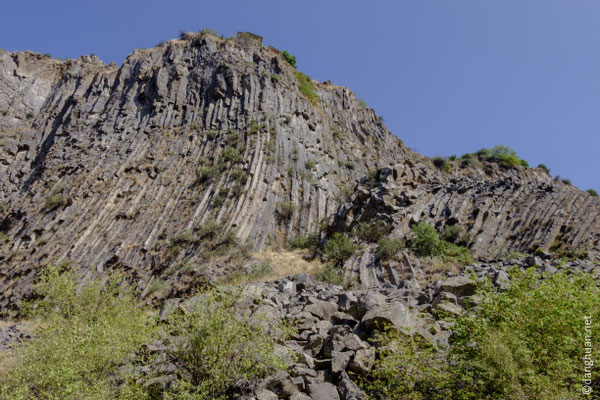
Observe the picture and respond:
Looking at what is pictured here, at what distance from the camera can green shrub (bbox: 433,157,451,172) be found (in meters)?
37.0

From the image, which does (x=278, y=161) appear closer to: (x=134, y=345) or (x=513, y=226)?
(x=513, y=226)

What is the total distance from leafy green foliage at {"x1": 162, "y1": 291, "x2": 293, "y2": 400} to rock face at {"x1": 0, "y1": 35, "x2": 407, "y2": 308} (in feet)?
42.1

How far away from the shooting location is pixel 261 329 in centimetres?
748

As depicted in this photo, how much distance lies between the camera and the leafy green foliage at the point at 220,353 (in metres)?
6.68

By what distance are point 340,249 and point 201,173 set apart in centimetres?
1196

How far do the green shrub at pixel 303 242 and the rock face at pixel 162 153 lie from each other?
903 mm

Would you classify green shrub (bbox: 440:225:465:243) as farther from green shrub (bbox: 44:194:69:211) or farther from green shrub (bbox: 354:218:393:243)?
green shrub (bbox: 44:194:69:211)

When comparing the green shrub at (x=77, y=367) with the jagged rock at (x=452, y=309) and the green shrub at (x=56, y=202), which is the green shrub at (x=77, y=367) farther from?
the green shrub at (x=56, y=202)

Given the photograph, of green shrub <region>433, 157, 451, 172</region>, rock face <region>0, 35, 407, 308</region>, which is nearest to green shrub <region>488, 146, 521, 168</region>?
green shrub <region>433, 157, 451, 172</region>

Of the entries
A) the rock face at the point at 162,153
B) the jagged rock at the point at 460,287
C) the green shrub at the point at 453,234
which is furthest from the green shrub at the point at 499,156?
the jagged rock at the point at 460,287

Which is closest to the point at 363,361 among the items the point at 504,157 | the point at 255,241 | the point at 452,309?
the point at 452,309

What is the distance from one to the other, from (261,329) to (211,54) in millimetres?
31309

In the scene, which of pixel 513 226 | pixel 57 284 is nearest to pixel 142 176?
pixel 57 284

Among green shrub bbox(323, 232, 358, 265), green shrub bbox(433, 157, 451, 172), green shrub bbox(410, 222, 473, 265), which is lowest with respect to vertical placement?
green shrub bbox(323, 232, 358, 265)
